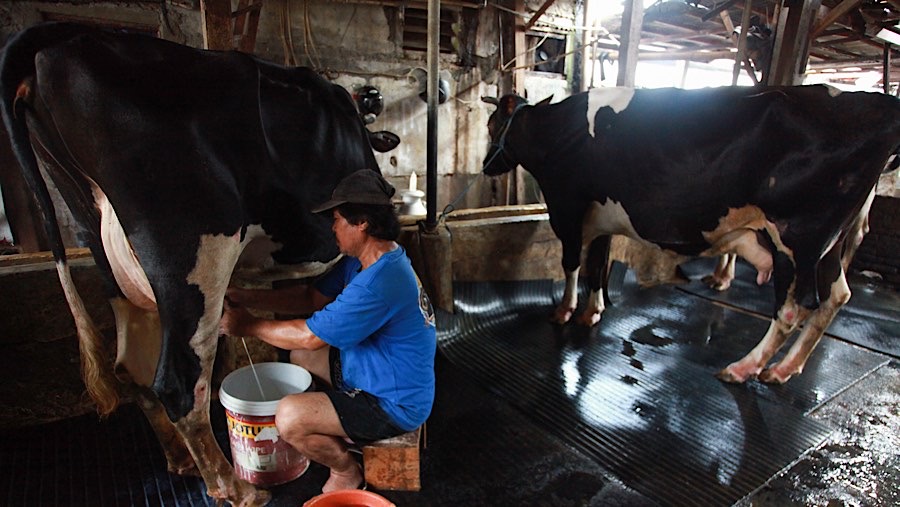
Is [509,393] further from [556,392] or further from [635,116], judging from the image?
[635,116]

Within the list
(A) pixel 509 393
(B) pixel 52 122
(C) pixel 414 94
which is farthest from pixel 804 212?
(C) pixel 414 94

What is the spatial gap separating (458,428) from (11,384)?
8.15 ft

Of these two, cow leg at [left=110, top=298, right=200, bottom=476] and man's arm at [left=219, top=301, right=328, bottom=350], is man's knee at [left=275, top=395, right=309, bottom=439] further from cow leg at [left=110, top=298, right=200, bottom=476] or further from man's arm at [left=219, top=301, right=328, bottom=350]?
cow leg at [left=110, top=298, right=200, bottom=476]

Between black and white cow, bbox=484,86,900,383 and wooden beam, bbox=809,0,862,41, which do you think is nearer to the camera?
black and white cow, bbox=484,86,900,383

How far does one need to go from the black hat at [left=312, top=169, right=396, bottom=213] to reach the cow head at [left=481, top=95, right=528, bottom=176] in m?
2.76

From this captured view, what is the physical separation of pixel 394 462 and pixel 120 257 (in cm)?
148

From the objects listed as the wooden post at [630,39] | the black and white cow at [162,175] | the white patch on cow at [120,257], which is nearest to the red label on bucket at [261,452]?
the black and white cow at [162,175]

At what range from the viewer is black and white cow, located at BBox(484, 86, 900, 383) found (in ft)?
9.38

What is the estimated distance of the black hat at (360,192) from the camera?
6.43 feet

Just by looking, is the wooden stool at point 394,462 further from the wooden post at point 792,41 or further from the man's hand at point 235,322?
the wooden post at point 792,41

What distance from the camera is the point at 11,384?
2.71 m

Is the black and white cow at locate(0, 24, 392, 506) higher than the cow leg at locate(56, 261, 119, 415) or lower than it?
higher

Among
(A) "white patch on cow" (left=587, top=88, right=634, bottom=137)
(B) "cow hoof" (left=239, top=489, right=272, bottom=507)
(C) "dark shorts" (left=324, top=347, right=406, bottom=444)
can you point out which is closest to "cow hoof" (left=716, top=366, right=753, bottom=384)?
(A) "white patch on cow" (left=587, top=88, right=634, bottom=137)

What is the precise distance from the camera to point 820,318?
130 inches
